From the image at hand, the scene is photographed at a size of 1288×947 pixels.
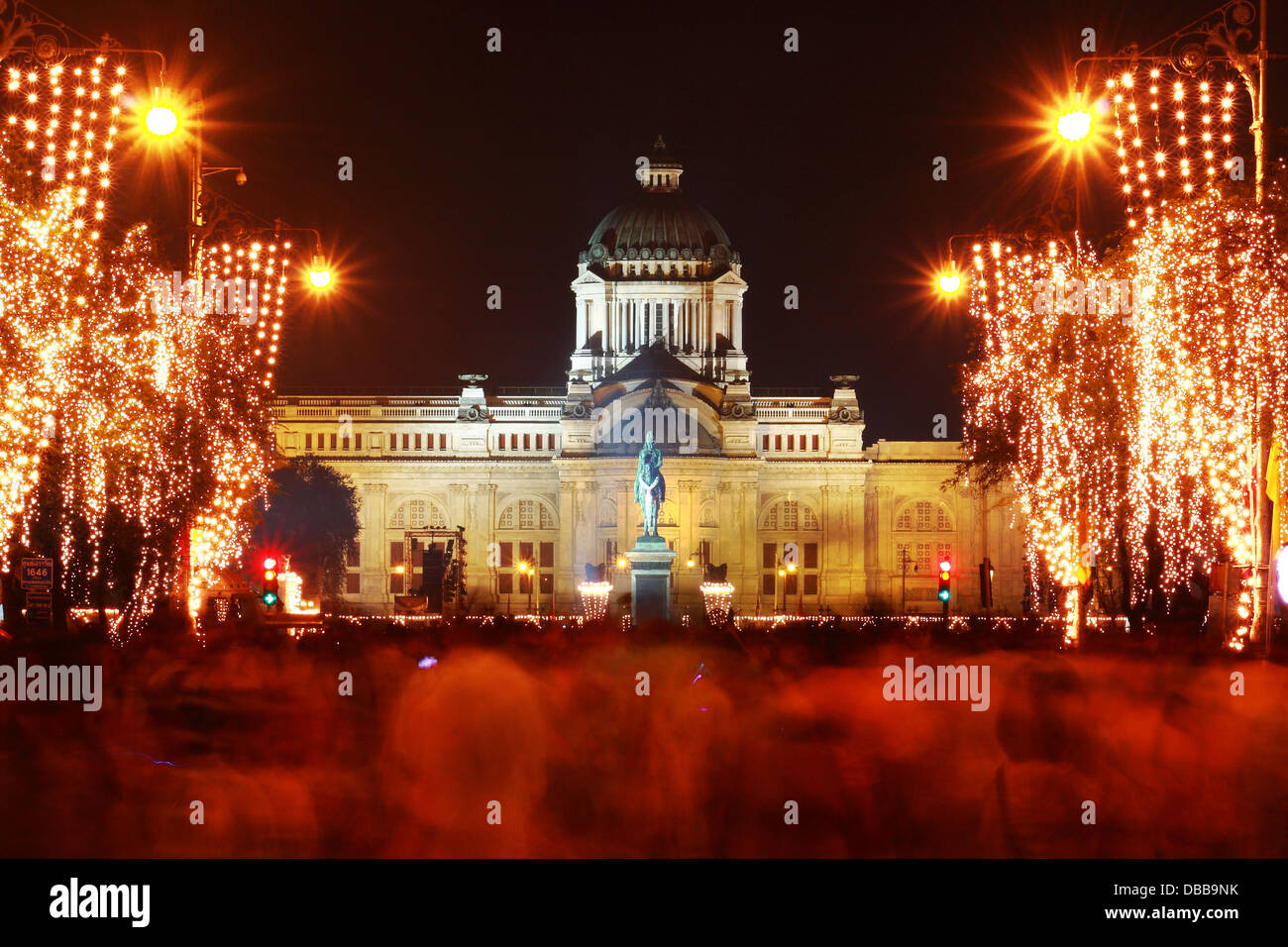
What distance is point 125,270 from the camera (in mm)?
38000

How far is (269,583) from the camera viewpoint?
37594mm

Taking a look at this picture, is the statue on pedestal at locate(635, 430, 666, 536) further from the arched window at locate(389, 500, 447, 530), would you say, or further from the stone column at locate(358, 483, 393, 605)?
the arched window at locate(389, 500, 447, 530)

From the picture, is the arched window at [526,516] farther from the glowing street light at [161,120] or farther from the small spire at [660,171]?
the glowing street light at [161,120]

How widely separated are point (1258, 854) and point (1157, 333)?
70.6 ft

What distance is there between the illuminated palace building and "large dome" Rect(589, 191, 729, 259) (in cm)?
805

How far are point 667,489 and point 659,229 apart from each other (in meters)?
23.1

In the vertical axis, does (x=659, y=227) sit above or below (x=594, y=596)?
above

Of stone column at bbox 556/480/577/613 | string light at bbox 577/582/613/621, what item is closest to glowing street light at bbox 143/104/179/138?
string light at bbox 577/582/613/621

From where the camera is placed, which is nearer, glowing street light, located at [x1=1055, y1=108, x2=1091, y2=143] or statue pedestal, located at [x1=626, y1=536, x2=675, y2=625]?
glowing street light, located at [x1=1055, y1=108, x2=1091, y2=143]

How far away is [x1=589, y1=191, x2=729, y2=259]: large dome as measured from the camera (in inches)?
4993

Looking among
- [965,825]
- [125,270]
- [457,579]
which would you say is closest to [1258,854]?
[965,825]

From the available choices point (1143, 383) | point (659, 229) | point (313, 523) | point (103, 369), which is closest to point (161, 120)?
point (103, 369)

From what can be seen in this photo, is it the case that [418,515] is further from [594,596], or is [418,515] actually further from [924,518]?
[924,518]
